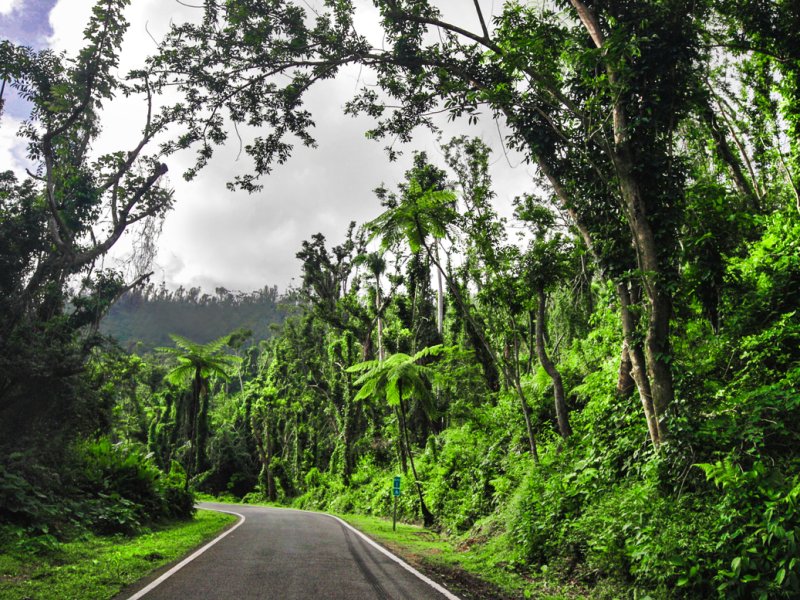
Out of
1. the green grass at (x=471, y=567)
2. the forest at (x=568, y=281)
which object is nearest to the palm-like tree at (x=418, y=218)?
the forest at (x=568, y=281)

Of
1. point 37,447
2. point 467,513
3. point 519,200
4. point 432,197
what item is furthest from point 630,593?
point 519,200

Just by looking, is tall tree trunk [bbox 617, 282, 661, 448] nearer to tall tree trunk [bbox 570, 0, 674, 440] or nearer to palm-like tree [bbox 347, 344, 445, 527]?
tall tree trunk [bbox 570, 0, 674, 440]

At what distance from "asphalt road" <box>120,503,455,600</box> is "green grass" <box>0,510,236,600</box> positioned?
21.7 inches

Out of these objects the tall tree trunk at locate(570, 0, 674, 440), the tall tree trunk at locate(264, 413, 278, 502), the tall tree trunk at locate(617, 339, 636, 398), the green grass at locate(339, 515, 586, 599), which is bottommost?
the tall tree trunk at locate(264, 413, 278, 502)

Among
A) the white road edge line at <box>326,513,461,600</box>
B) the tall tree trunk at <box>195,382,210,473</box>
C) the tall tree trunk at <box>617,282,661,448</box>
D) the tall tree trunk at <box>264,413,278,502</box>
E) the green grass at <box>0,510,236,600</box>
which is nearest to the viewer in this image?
the green grass at <box>0,510,236,600</box>

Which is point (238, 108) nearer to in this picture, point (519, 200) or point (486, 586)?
point (486, 586)

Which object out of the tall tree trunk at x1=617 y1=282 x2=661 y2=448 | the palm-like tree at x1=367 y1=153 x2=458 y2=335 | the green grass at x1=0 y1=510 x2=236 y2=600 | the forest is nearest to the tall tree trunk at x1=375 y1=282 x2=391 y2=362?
the forest

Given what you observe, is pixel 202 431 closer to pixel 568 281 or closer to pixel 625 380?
pixel 568 281

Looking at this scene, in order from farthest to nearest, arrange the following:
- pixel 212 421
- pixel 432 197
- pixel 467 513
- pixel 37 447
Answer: pixel 212 421 < pixel 467 513 < pixel 432 197 < pixel 37 447

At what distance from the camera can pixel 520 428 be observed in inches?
578

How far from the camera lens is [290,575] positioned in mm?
7047

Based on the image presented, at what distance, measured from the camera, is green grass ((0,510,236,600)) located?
6104 millimetres

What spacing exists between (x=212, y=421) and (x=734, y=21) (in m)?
56.9

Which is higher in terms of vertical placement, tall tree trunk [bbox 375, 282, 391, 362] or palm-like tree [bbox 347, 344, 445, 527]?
tall tree trunk [bbox 375, 282, 391, 362]
